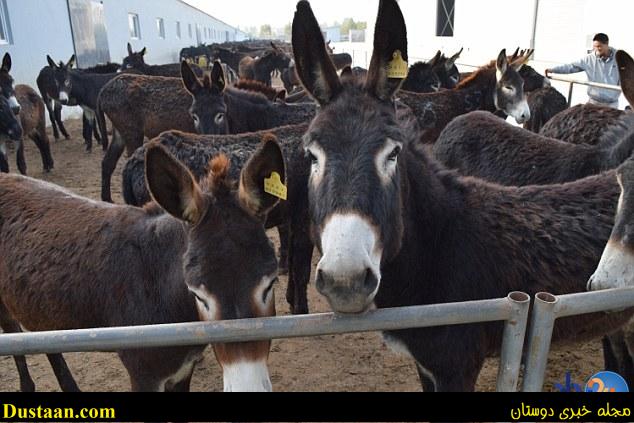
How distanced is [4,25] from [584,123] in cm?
1548

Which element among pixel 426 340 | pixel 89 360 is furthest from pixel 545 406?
pixel 89 360

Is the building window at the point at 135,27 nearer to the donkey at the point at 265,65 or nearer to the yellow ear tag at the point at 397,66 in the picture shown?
the donkey at the point at 265,65

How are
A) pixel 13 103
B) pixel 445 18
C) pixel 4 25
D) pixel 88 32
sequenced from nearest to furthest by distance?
pixel 13 103 < pixel 4 25 < pixel 445 18 < pixel 88 32

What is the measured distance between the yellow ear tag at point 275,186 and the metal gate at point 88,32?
19552 mm

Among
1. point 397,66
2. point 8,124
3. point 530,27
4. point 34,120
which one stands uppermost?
point 530,27

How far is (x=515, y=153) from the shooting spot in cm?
452

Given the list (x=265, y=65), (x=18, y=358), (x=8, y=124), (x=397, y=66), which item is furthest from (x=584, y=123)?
(x=265, y=65)

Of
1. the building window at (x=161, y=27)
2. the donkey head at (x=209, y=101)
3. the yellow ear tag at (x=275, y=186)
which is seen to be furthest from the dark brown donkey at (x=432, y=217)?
the building window at (x=161, y=27)

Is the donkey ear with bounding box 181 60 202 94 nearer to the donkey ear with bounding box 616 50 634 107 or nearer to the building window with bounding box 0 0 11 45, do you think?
the donkey ear with bounding box 616 50 634 107

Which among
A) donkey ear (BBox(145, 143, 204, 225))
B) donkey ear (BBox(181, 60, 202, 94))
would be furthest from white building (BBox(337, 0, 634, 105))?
donkey ear (BBox(145, 143, 204, 225))

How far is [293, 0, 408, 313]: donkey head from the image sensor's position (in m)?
1.65

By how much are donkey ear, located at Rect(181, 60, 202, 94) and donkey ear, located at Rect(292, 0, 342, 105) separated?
465cm

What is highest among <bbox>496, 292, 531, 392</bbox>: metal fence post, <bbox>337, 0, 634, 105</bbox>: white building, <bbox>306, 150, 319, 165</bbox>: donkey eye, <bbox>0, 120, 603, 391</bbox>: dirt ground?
<bbox>337, 0, 634, 105</bbox>: white building

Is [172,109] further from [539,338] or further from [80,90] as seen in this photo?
[539,338]
